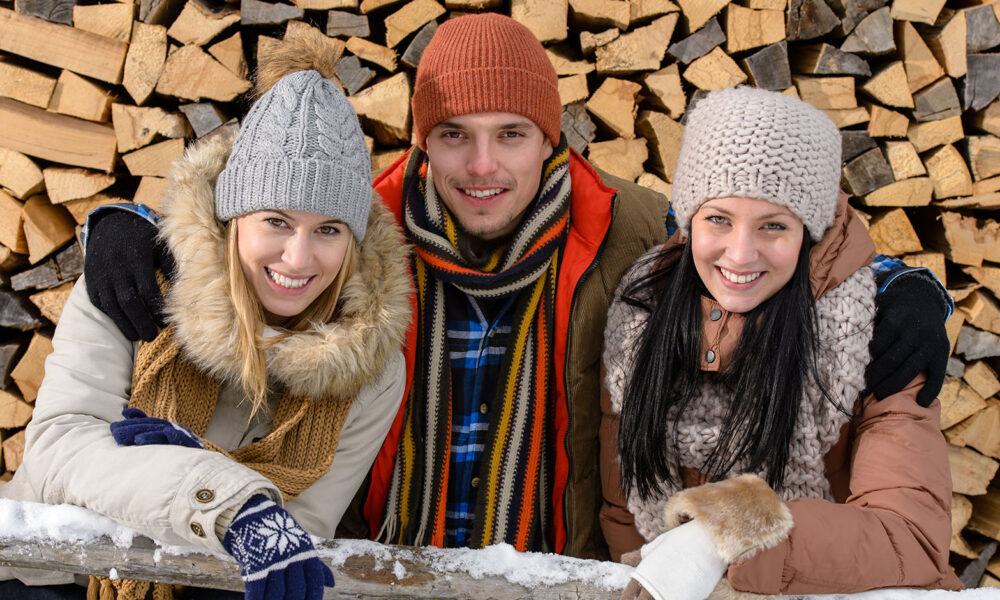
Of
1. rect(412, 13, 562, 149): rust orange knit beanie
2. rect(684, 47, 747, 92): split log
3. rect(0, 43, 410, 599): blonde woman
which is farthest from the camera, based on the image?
rect(684, 47, 747, 92): split log

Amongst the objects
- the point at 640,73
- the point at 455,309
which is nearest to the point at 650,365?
the point at 455,309

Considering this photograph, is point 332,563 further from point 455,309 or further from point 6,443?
point 6,443

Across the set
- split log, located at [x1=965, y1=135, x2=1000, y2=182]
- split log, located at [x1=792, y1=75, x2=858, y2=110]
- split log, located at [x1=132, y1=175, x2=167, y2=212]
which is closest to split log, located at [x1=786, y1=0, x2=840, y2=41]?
split log, located at [x1=792, y1=75, x2=858, y2=110]

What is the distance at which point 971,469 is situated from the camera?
10.2 ft

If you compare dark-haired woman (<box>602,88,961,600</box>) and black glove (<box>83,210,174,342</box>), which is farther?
black glove (<box>83,210,174,342</box>)

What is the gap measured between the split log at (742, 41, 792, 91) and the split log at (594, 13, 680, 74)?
333mm

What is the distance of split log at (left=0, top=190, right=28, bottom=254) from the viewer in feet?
8.98

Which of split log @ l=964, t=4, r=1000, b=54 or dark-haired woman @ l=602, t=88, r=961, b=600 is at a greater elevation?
split log @ l=964, t=4, r=1000, b=54

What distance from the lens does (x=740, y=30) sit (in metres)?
2.83

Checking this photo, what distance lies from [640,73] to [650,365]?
1.45 metres

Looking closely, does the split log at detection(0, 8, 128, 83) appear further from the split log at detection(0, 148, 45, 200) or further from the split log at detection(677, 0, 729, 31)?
the split log at detection(677, 0, 729, 31)

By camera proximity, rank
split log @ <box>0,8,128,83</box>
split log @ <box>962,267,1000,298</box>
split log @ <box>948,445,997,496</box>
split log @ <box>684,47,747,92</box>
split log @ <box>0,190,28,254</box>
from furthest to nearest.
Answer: split log @ <box>948,445,997,496</box>
split log @ <box>962,267,1000,298</box>
split log @ <box>684,47,747,92</box>
split log @ <box>0,190,28,254</box>
split log @ <box>0,8,128,83</box>

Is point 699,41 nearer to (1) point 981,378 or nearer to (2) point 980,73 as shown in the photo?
(2) point 980,73

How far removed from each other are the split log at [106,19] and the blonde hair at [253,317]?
1.35m
